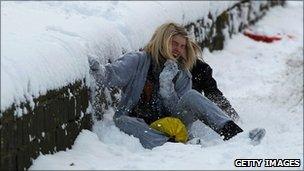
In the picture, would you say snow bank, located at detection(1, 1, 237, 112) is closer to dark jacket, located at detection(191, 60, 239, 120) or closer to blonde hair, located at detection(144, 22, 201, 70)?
blonde hair, located at detection(144, 22, 201, 70)

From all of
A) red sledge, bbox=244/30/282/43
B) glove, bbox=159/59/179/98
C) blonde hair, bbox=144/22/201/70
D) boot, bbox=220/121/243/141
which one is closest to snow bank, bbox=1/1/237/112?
blonde hair, bbox=144/22/201/70

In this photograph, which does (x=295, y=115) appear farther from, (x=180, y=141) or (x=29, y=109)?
(x=29, y=109)

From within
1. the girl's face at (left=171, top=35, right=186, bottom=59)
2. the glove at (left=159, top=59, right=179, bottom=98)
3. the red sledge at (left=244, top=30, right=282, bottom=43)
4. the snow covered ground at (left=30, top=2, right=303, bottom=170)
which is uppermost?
the girl's face at (left=171, top=35, right=186, bottom=59)

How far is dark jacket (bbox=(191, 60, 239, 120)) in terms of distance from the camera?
6227 mm

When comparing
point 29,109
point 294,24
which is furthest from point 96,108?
point 294,24

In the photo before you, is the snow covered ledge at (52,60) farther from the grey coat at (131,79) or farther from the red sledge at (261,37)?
the red sledge at (261,37)

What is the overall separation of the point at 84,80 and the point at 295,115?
3.16 m

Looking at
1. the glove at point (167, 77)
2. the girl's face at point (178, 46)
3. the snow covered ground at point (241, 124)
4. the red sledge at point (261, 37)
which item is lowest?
the red sledge at point (261, 37)

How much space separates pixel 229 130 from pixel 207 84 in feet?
2.85

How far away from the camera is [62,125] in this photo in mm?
4980

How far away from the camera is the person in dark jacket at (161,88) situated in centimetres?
550

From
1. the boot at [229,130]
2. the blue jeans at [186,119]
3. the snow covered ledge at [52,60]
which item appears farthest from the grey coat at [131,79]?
the boot at [229,130]

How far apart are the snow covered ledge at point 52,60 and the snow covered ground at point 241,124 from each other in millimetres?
191

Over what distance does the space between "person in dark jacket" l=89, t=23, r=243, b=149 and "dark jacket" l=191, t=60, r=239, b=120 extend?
265 mm
